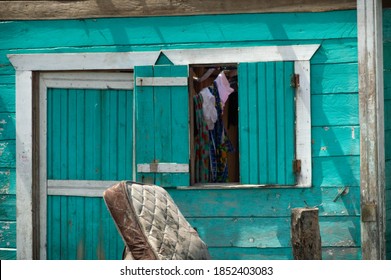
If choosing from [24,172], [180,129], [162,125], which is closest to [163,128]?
[162,125]

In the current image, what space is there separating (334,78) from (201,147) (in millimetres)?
1462

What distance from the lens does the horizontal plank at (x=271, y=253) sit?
8.95m

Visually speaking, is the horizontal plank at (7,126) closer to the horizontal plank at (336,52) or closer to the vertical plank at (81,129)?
the vertical plank at (81,129)

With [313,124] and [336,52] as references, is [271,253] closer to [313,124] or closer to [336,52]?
[313,124]

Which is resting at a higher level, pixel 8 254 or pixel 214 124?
pixel 214 124

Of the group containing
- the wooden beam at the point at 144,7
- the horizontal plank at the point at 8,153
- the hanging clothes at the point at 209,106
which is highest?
the wooden beam at the point at 144,7

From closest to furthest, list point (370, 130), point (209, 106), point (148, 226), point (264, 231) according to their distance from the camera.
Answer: point (148, 226)
point (370, 130)
point (264, 231)
point (209, 106)

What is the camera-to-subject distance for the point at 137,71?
29.9ft

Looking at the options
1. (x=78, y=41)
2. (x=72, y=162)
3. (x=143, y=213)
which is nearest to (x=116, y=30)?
(x=78, y=41)

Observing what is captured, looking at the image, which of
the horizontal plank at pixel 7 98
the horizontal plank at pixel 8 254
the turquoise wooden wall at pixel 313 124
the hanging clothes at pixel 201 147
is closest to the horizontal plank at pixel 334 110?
the turquoise wooden wall at pixel 313 124

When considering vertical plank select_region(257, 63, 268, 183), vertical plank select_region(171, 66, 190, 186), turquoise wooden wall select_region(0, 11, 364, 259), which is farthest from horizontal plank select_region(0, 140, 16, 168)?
vertical plank select_region(257, 63, 268, 183)

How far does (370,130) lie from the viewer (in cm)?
875

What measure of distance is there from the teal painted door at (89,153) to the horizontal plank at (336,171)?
1.78 metres

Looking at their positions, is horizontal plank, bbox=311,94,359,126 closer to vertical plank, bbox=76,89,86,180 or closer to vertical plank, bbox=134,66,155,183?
vertical plank, bbox=134,66,155,183
